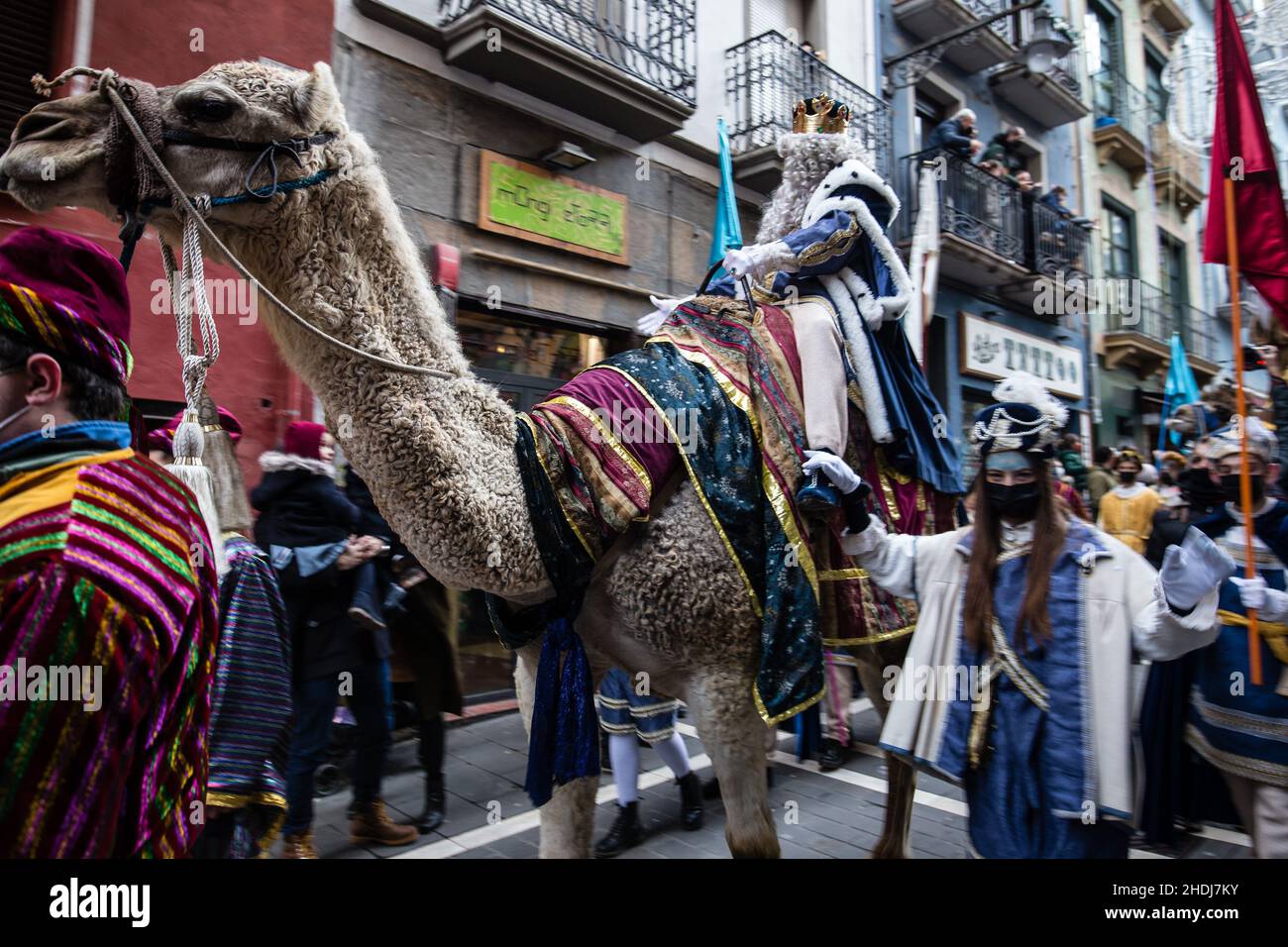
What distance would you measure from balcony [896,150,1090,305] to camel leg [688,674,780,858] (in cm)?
1055

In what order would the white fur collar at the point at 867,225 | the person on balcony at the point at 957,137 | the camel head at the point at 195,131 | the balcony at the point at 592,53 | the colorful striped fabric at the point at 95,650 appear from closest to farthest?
the colorful striped fabric at the point at 95,650 < the camel head at the point at 195,131 < the white fur collar at the point at 867,225 < the balcony at the point at 592,53 < the person on balcony at the point at 957,137

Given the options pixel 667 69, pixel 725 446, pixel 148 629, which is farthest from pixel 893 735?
pixel 667 69

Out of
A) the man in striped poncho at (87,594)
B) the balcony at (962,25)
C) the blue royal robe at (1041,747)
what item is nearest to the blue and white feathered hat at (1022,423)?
the blue royal robe at (1041,747)

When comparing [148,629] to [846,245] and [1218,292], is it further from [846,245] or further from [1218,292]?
[1218,292]

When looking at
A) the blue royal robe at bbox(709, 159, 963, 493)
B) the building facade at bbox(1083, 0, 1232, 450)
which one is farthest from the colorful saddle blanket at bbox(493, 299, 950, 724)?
the building facade at bbox(1083, 0, 1232, 450)

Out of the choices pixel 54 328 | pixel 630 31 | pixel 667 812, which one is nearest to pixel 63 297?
pixel 54 328

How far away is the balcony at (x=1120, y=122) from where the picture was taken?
16.7 m

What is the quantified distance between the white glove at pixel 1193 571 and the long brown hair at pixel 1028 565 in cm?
34

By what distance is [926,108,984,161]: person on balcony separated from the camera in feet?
40.2

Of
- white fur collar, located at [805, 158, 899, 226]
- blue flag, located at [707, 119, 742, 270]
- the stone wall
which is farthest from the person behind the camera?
the stone wall

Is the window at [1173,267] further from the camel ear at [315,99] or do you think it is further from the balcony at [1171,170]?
the camel ear at [315,99]

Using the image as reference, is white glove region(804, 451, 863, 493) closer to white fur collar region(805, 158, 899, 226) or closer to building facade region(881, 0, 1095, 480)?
Answer: white fur collar region(805, 158, 899, 226)

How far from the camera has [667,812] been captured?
4715mm
